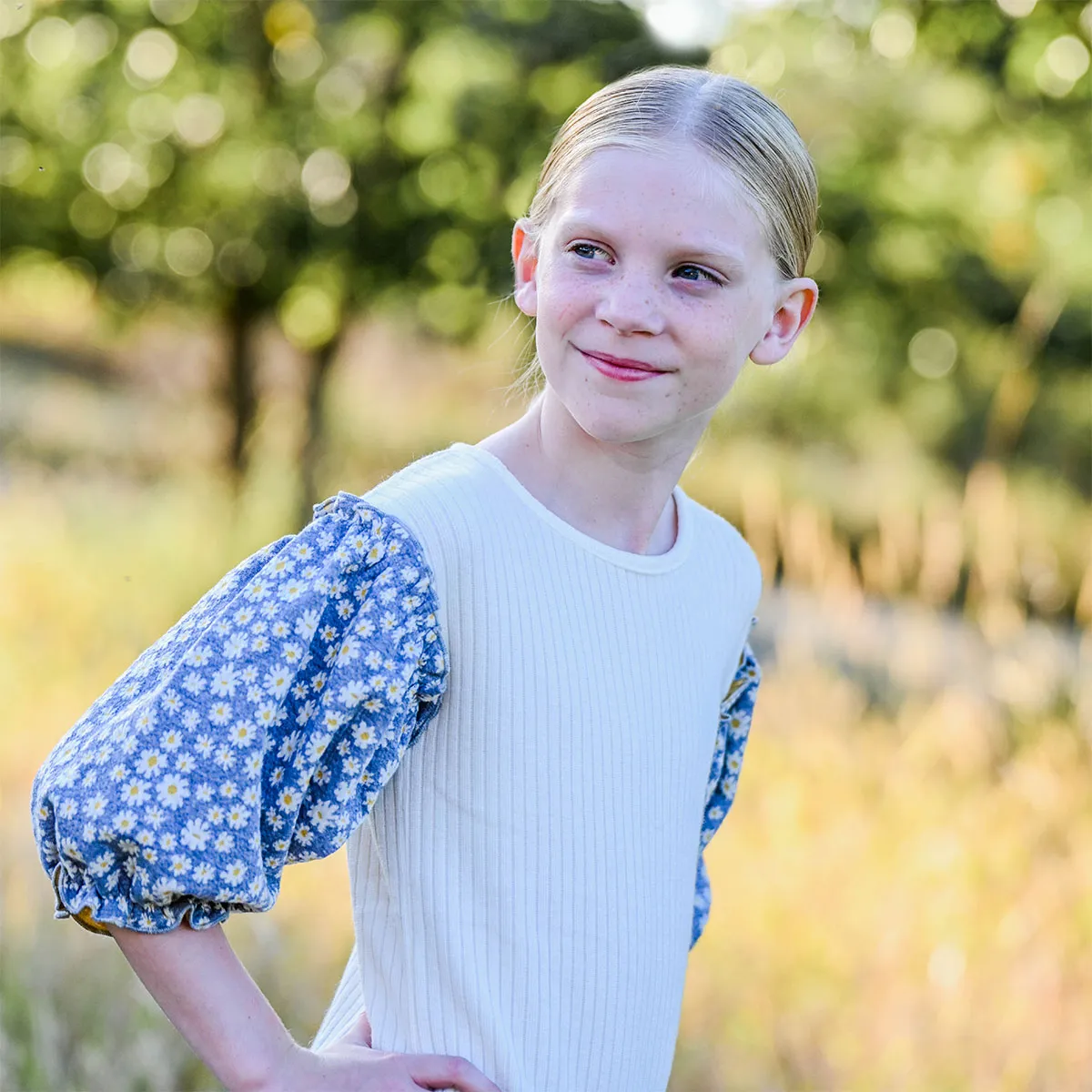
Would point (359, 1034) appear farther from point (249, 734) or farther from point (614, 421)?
point (614, 421)

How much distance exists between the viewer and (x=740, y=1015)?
2.87 meters

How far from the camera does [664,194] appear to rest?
117 centimetres

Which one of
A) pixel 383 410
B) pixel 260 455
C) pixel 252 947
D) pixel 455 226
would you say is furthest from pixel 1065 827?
pixel 383 410

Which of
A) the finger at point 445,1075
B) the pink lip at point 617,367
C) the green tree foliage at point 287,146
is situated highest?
the pink lip at point 617,367

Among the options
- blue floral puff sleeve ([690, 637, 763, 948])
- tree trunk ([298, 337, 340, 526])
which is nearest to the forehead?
blue floral puff sleeve ([690, 637, 763, 948])

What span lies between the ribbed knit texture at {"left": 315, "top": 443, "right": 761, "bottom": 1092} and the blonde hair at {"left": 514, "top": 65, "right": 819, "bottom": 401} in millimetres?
296

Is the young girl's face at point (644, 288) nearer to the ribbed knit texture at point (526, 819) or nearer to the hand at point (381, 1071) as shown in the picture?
the ribbed knit texture at point (526, 819)

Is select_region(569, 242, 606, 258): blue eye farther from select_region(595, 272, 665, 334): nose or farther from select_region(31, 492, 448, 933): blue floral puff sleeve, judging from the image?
select_region(31, 492, 448, 933): blue floral puff sleeve

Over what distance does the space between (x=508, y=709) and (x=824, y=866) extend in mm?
2459

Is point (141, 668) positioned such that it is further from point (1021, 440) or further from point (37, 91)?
point (1021, 440)

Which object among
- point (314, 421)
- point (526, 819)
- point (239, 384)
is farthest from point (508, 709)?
point (239, 384)

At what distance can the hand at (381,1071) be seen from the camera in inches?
42.0

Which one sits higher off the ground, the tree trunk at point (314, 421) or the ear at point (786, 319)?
the ear at point (786, 319)

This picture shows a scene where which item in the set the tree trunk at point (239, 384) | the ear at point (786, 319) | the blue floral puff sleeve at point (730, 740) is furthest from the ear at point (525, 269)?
the tree trunk at point (239, 384)
